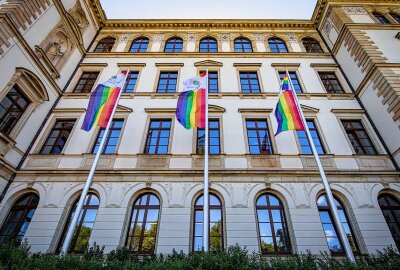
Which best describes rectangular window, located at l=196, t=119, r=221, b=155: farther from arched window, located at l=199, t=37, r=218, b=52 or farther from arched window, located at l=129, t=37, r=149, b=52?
arched window, located at l=129, t=37, r=149, b=52

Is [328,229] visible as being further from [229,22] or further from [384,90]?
[229,22]

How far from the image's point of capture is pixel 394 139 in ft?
34.2

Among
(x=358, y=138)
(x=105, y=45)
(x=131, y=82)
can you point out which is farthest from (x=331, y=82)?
(x=105, y=45)

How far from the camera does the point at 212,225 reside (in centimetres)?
919

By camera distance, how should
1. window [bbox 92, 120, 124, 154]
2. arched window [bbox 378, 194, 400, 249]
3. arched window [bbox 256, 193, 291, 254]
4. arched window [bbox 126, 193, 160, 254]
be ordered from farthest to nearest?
window [bbox 92, 120, 124, 154], arched window [bbox 378, 194, 400, 249], arched window [bbox 126, 193, 160, 254], arched window [bbox 256, 193, 291, 254]

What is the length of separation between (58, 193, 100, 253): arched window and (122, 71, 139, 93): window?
6773 millimetres

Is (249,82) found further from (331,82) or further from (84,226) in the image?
(84,226)

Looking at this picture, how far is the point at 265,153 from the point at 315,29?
44.1ft

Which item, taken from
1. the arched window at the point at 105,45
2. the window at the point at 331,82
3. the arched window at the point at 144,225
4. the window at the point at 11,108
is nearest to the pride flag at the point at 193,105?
the arched window at the point at 144,225

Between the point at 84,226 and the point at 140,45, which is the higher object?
the point at 140,45

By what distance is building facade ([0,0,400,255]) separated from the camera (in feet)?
29.5

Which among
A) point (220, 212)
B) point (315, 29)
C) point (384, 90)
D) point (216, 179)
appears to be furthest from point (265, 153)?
point (315, 29)

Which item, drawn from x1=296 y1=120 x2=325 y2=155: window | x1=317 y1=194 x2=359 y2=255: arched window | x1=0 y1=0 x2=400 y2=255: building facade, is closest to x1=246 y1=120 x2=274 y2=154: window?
x1=0 y1=0 x2=400 y2=255: building facade

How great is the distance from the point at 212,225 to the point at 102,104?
6912 millimetres
